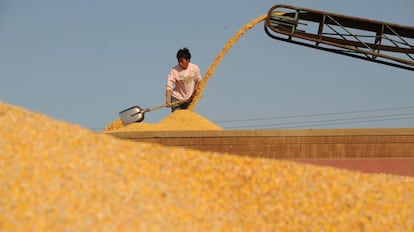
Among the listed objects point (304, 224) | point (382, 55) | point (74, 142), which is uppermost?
point (382, 55)

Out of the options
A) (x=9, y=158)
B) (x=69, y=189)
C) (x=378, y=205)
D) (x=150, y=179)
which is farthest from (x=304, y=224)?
(x=9, y=158)

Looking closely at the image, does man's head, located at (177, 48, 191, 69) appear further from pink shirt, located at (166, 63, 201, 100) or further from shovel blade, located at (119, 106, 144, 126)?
shovel blade, located at (119, 106, 144, 126)

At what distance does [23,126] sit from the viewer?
8.67m

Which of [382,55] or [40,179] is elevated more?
[382,55]

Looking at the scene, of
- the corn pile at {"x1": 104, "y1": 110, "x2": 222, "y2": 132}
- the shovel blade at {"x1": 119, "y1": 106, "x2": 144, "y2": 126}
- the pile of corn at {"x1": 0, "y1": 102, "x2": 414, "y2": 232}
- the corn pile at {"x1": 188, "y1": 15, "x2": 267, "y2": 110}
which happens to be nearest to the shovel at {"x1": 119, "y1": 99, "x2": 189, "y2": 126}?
the shovel blade at {"x1": 119, "y1": 106, "x2": 144, "y2": 126}

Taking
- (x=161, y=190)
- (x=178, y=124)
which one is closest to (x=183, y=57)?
(x=178, y=124)

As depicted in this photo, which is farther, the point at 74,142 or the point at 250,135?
the point at 250,135

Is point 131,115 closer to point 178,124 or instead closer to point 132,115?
point 132,115

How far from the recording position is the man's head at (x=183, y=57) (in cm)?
1505

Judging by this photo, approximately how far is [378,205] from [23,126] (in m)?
4.00

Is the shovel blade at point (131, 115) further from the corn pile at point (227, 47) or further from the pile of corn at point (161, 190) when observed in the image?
the pile of corn at point (161, 190)

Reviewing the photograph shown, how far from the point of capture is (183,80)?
15227 millimetres

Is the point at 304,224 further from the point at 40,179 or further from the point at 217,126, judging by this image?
the point at 217,126

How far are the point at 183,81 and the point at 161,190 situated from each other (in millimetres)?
7637
